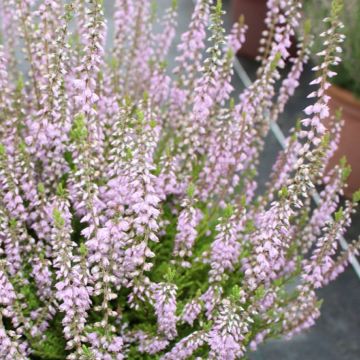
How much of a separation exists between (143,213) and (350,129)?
14.1 feet

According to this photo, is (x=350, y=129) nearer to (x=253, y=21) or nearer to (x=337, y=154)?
(x=337, y=154)

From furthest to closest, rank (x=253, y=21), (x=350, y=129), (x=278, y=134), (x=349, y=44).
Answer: (x=253, y=21)
(x=278, y=134)
(x=350, y=129)
(x=349, y=44)

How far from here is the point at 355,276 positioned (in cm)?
591

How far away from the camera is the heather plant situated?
2838 mm

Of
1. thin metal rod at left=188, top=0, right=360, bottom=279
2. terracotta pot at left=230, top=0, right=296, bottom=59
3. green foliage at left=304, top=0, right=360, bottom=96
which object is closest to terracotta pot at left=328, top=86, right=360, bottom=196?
green foliage at left=304, top=0, right=360, bottom=96

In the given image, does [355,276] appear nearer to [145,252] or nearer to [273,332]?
[273,332]

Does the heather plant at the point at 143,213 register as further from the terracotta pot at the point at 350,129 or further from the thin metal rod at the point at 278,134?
the terracotta pot at the point at 350,129

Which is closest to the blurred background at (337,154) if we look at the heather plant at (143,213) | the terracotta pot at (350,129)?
the terracotta pot at (350,129)

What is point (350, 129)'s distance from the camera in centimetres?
650

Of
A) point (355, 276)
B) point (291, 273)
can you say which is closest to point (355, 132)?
point (355, 276)

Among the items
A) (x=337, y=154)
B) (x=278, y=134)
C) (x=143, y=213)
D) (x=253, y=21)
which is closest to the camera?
(x=143, y=213)

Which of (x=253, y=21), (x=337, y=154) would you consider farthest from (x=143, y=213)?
(x=253, y=21)

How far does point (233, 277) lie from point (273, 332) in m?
0.46

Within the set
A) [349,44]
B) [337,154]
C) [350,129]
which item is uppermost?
[349,44]
